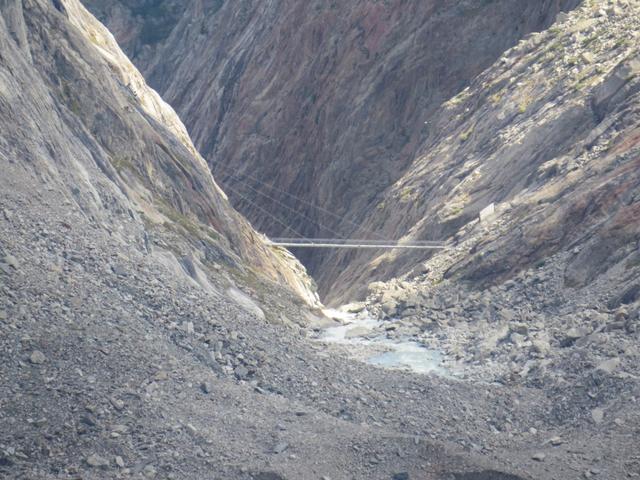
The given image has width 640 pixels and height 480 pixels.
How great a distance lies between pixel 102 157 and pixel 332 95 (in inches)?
1169

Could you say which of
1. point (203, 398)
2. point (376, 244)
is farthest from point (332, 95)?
point (203, 398)

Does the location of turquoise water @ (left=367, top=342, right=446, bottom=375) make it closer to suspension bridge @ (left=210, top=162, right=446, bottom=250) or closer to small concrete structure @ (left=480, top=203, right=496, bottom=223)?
small concrete structure @ (left=480, top=203, right=496, bottom=223)

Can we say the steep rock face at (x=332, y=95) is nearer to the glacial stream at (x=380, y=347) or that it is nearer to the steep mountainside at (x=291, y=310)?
the steep mountainside at (x=291, y=310)

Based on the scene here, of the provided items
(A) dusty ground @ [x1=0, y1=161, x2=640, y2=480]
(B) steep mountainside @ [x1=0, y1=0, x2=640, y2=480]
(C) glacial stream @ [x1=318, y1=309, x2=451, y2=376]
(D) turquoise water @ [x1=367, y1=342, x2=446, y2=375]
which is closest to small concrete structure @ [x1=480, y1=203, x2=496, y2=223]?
(B) steep mountainside @ [x1=0, y1=0, x2=640, y2=480]

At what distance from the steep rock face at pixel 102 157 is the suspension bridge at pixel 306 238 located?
3.59 metres

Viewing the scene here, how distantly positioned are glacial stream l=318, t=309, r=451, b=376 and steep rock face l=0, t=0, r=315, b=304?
255cm

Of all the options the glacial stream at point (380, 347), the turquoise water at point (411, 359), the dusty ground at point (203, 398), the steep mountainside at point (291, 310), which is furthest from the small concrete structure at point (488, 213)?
the dusty ground at point (203, 398)

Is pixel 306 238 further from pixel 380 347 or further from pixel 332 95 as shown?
pixel 380 347

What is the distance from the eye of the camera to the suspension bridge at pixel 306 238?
37125mm

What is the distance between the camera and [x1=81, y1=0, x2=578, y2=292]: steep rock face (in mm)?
49938

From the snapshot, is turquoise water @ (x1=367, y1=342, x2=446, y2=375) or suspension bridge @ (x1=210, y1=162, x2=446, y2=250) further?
suspension bridge @ (x1=210, y1=162, x2=446, y2=250)

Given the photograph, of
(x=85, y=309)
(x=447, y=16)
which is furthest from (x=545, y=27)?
(x=85, y=309)

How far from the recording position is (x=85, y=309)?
18.3 meters

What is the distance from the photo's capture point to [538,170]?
33.6 m
